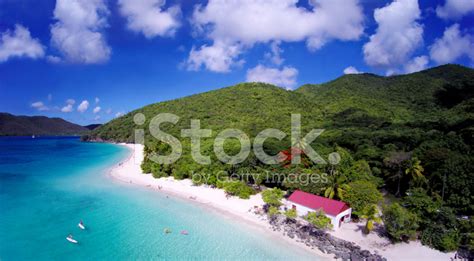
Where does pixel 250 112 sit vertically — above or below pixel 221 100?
below

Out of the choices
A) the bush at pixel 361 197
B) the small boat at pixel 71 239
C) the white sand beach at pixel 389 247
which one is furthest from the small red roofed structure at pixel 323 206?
the small boat at pixel 71 239

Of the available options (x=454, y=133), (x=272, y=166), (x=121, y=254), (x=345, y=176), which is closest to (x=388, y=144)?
(x=454, y=133)

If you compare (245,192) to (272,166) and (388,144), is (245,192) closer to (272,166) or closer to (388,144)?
(272,166)

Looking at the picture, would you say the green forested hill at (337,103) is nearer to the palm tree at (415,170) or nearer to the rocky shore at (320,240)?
the palm tree at (415,170)

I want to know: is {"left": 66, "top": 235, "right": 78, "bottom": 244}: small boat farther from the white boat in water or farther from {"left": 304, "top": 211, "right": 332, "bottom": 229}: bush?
{"left": 304, "top": 211, "right": 332, "bottom": 229}: bush

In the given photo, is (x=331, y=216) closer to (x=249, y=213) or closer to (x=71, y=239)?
(x=249, y=213)

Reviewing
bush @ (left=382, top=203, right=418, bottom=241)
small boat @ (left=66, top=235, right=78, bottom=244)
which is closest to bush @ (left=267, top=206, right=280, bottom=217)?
bush @ (left=382, top=203, right=418, bottom=241)
